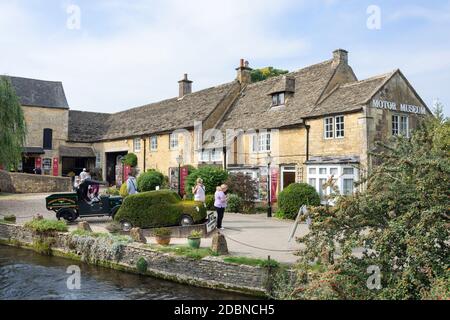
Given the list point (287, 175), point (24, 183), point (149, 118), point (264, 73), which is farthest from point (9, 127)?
point (264, 73)

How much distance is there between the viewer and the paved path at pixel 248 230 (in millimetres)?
11742

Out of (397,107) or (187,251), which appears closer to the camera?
Result: (187,251)

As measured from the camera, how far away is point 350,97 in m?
21.7

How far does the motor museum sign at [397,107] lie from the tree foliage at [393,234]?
12.0 metres

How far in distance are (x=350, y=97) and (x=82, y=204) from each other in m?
14.0

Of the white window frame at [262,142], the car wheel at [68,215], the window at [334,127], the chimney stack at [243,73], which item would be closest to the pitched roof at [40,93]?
the chimney stack at [243,73]

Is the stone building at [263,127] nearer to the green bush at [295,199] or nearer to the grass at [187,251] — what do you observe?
the green bush at [295,199]

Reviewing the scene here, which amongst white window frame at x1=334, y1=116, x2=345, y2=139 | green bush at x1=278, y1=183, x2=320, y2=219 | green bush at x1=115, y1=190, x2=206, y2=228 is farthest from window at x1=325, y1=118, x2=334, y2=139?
green bush at x1=115, y1=190, x2=206, y2=228

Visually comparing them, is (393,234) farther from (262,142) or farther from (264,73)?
(264,73)

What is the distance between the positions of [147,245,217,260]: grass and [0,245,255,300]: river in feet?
2.63

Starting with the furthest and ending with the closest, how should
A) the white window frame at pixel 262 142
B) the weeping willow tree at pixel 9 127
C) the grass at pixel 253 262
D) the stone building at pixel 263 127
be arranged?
the white window frame at pixel 262 142 → the weeping willow tree at pixel 9 127 → the stone building at pixel 263 127 → the grass at pixel 253 262

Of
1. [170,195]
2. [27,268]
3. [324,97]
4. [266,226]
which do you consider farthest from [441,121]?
[27,268]

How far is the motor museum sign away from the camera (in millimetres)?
20500

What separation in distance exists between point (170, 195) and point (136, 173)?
19.3m
